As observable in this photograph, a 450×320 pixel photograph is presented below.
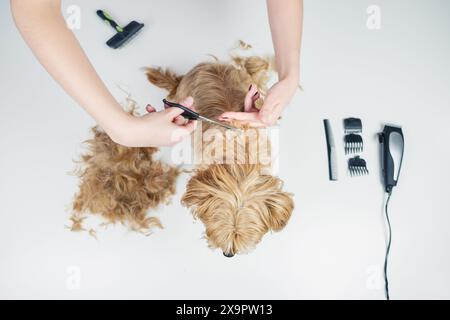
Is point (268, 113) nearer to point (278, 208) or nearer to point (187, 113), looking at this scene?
point (187, 113)

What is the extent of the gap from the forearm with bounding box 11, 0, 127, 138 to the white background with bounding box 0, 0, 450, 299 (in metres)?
0.59

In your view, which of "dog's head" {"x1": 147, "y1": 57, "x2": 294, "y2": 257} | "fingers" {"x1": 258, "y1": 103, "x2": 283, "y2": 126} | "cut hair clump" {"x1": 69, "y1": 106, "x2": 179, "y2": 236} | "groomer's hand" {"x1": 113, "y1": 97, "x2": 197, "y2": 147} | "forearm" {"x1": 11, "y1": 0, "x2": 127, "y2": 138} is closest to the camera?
"forearm" {"x1": 11, "y1": 0, "x2": 127, "y2": 138}

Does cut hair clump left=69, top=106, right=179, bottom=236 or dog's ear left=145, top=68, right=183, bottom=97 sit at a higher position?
dog's ear left=145, top=68, right=183, bottom=97

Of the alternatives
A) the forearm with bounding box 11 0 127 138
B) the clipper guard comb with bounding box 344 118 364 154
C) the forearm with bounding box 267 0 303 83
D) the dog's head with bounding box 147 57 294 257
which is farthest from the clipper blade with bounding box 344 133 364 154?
the forearm with bounding box 11 0 127 138

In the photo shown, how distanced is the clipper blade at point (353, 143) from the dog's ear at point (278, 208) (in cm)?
32

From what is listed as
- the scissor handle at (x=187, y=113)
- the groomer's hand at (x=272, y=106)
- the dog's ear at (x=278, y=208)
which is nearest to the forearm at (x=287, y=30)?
the groomer's hand at (x=272, y=106)

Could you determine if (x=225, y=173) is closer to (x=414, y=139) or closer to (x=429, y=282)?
(x=414, y=139)

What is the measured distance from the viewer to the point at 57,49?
789mm

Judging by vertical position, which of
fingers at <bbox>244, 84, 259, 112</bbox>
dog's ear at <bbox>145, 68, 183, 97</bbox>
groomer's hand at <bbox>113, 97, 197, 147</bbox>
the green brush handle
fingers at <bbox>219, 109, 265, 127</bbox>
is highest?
the green brush handle

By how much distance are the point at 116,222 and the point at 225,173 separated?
49 cm

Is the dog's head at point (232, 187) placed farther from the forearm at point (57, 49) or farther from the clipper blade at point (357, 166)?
the forearm at point (57, 49)

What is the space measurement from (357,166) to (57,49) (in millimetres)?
1058

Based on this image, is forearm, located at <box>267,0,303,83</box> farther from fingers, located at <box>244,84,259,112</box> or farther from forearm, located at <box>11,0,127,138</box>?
forearm, located at <box>11,0,127,138</box>

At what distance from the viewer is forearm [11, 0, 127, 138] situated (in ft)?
2.53
